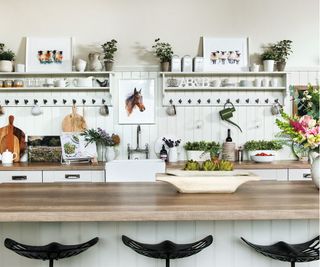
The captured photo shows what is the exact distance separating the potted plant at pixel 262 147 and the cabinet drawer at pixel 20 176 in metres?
2.38

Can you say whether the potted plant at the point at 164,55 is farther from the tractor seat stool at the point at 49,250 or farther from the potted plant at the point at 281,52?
the tractor seat stool at the point at 49,250

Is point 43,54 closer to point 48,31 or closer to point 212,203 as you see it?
point 48,31

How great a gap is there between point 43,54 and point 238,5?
242 cm

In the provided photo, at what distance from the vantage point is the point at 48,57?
4.44 meters

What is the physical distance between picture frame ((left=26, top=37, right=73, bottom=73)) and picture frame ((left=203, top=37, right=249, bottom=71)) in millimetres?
1636

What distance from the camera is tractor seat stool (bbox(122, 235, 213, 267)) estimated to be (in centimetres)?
194

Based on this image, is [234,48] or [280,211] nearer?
[280,211]

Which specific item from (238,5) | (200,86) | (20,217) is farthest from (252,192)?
(238,5)

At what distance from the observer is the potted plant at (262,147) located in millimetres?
4379

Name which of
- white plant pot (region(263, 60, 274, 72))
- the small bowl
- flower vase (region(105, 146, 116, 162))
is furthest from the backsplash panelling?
the small bowl

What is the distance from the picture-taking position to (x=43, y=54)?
4.45 m

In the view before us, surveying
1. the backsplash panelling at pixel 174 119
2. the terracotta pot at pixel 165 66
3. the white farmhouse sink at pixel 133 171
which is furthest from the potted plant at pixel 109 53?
the white farmhouse sink at pixel 133 171

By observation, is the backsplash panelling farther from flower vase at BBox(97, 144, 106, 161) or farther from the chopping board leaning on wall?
flower vase at BBox(97, 144, 106, 161)

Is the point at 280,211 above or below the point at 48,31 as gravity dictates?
below
